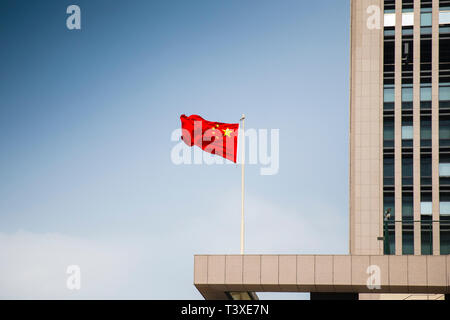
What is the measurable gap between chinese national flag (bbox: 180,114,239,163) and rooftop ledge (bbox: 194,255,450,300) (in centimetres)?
473

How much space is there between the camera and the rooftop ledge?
2531 centimetres

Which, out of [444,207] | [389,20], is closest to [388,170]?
[444,207]

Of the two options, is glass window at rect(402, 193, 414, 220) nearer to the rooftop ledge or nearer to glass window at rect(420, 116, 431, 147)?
glass window at rect(420, 116, 431, 147)

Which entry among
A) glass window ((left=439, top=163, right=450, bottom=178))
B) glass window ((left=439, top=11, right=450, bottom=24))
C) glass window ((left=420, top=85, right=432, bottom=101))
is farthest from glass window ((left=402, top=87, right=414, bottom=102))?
glass window ((left=439, top=11, right=450, bottom=24))

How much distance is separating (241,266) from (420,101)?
3972 cm

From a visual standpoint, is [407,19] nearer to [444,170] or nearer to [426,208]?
[444,170]

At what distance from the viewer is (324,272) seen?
83.9ft

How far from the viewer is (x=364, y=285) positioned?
1002 inches

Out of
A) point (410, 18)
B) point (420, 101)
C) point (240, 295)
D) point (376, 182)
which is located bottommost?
point (240, 295)

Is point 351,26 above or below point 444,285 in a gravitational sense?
above

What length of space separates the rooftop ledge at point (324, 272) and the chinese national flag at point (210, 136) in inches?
186
